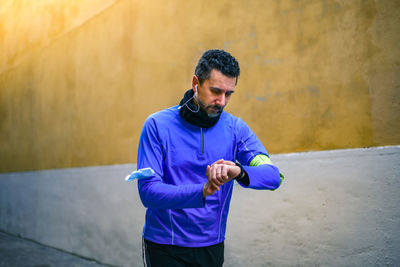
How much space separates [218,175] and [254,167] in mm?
295

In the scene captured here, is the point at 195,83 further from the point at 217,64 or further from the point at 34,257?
the point at 34,257

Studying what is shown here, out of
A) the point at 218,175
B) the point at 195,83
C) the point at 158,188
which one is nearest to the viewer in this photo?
the point at 218,175

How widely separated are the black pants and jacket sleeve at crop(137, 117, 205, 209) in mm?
308

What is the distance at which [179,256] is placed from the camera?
2043mm

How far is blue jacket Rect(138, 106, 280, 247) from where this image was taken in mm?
1990

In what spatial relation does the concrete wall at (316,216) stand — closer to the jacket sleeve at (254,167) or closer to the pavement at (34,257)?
the pavement at (34,257)

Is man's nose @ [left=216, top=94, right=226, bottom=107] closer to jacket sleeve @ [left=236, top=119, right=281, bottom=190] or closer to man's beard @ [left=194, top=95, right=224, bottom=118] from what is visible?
man's beard @ [left=194, top=95, right=224, bottom=118]

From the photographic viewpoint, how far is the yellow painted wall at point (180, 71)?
10.9ft

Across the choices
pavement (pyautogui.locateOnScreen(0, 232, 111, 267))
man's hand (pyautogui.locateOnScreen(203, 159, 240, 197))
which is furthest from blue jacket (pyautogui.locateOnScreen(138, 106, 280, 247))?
pavement (pyautogui.locateOnScreen(0, 232, 111, 267))

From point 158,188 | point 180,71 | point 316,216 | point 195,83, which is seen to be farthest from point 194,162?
point 180,71

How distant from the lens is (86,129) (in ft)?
21.9

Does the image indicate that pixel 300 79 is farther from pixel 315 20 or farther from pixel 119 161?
pixel 119 161

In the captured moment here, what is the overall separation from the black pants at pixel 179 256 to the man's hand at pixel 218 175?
0.46 metres

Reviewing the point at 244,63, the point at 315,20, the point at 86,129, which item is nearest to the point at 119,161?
the point at 86,129
